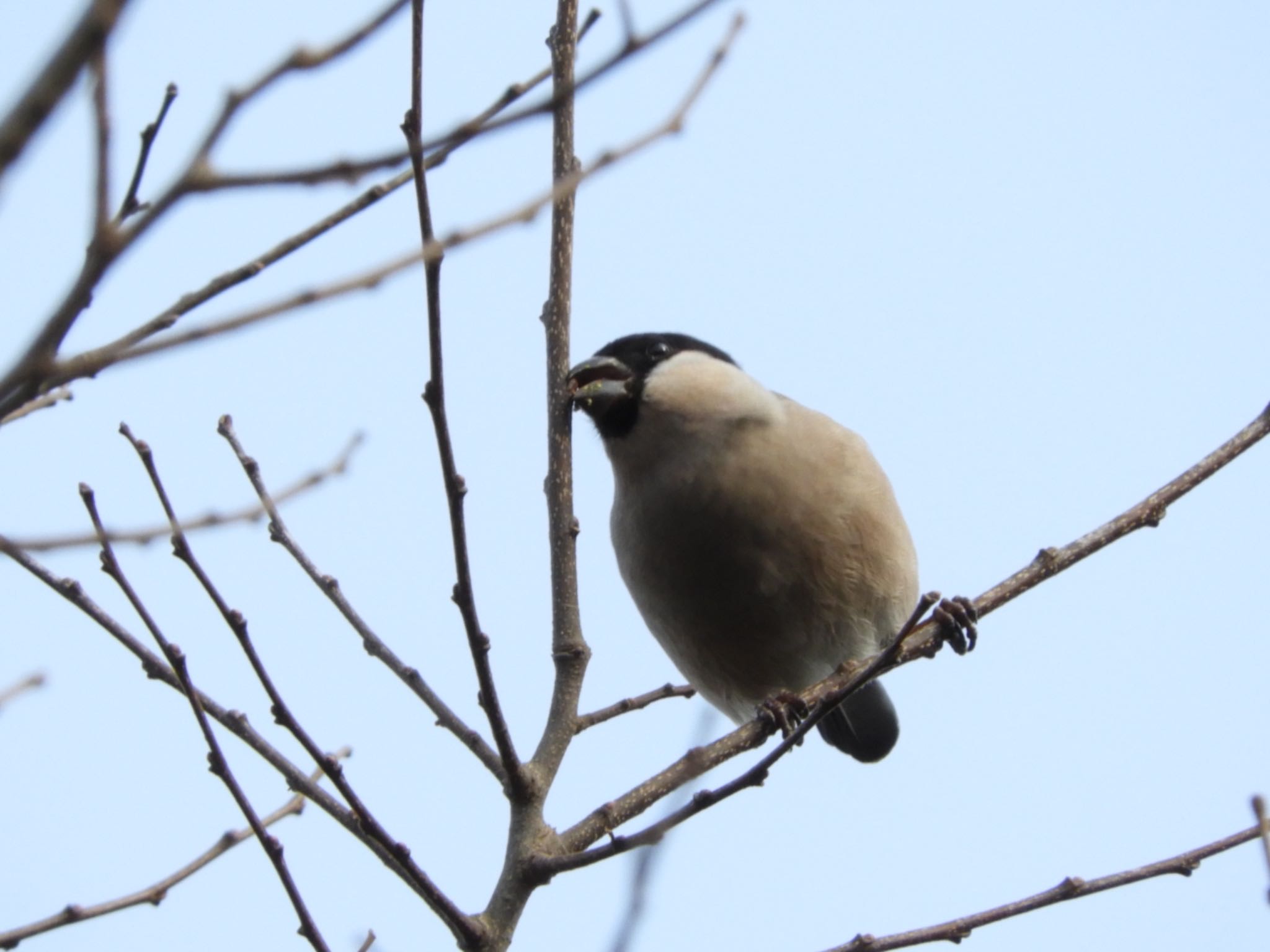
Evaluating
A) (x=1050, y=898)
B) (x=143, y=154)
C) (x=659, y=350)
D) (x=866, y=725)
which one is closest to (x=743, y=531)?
(x=659, y=350)

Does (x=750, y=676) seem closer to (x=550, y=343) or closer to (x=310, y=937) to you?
(x=550, y=343)

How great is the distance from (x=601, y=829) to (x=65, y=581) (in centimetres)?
101

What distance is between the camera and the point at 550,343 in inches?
113

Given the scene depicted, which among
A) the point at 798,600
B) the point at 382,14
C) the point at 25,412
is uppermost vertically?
the point at 25,412

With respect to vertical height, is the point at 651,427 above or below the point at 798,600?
above

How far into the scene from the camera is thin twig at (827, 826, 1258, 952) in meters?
2.18

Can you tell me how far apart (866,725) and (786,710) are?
1204mm

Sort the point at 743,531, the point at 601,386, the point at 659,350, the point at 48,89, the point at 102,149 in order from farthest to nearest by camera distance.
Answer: the point at 659,350
the point at 601,386
the point at 743,531
the point at 102,149
the point at 48,89

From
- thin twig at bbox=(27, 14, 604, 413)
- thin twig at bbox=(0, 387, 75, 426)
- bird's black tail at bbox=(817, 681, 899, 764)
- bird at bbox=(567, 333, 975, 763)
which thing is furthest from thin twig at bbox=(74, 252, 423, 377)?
A: bird's black tail at bbox=(817, 681, 899, 764)

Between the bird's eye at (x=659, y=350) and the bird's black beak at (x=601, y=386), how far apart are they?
14 centimetres

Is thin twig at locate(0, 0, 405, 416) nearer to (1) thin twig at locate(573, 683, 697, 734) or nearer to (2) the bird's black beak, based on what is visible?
(1) thin twig at locate(573, 683, 697, 734)

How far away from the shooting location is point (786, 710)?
343cm

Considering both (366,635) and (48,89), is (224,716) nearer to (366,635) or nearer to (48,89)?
(366,635)

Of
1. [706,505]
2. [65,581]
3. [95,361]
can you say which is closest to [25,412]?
[65,581]
